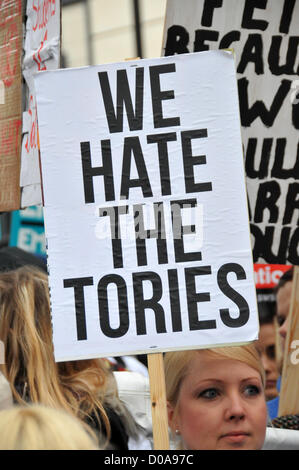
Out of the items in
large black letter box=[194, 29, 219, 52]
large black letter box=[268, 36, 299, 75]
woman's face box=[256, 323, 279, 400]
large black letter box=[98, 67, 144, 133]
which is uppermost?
large black letter box=[194, 29, 219, 52]

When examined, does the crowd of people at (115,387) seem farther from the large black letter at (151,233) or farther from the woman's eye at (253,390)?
the large black letter at (151,233)

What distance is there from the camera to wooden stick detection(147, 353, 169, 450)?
2654 mm

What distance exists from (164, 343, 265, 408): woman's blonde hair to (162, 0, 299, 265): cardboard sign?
2.70 feet

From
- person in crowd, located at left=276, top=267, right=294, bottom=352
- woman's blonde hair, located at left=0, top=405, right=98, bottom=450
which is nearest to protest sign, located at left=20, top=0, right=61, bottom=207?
woman's blonde hair, located at left=0, top=405, right=98, bottom=450

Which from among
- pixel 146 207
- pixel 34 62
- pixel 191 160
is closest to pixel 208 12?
pixel 34 62

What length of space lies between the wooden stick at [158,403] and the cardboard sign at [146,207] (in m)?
0.05

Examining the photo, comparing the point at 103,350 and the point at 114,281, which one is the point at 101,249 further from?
the point at 103,350

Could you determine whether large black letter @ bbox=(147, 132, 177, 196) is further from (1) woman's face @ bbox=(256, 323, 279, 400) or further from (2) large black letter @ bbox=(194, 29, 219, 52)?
(1) woman's face @ bbox=(256, 323, 279, 400)

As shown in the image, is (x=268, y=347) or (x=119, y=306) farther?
(x=268, y=347)

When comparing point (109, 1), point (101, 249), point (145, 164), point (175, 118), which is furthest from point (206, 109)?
point (109, 1)

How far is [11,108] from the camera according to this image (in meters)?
3.67

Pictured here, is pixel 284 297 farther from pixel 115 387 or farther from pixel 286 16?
pixel 115 387

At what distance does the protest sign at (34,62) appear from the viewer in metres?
3.45

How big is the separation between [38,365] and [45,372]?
39 millimetres
